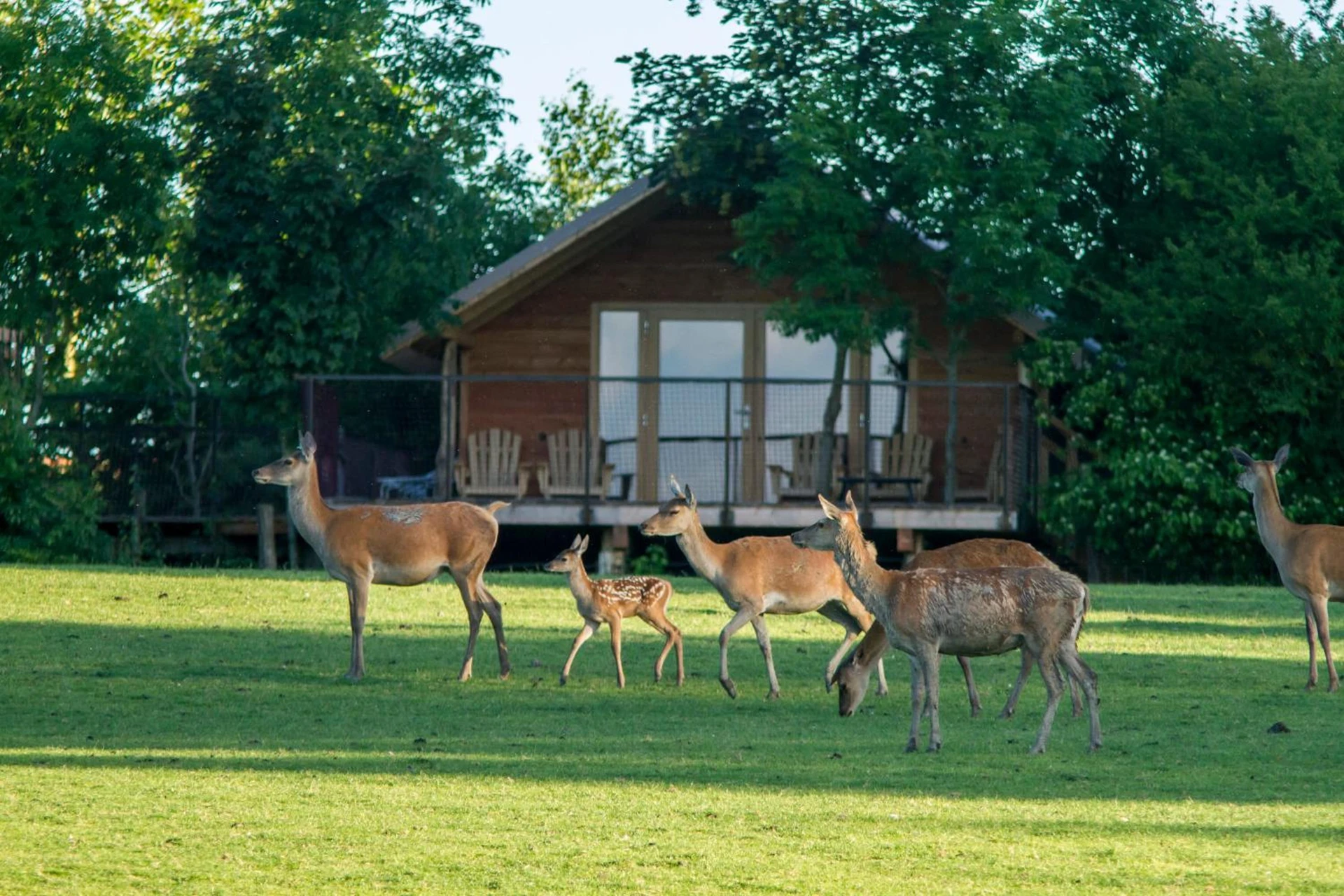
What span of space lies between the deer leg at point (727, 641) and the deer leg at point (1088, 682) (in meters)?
3.08

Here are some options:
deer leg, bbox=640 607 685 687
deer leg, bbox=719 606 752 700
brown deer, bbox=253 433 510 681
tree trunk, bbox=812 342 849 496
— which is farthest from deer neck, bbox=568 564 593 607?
tree trunk, bbox=812 342 849 496

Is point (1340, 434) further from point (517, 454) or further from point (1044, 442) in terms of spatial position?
point (517, 454)

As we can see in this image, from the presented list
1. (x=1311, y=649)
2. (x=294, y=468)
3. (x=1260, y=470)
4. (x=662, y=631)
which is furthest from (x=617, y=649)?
(x=1260, y=470)

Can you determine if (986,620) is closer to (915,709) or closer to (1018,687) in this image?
(915,709)

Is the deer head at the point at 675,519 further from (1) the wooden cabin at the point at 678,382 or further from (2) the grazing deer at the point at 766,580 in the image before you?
(1) the wooden cabin at the point at 678,382

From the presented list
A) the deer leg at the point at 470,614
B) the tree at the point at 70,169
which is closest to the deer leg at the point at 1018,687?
the deer leg at the point at 470,614

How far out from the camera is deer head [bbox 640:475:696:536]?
15680mm

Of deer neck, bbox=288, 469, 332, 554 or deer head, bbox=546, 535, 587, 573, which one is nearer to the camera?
deer head, bbox=546, 535, 587, 573

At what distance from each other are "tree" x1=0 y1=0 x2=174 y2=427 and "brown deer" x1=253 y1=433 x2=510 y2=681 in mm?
16458

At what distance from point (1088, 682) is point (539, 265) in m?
19.1

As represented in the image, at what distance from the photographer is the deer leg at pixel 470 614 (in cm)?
1572

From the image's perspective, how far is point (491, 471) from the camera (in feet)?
96.0

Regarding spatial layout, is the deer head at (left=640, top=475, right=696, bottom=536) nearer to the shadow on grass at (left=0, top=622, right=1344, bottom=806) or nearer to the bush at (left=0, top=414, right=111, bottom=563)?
the shadow on grass at (left=0, top=622, right=1344, bottom=806)

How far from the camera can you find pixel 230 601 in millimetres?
20578
